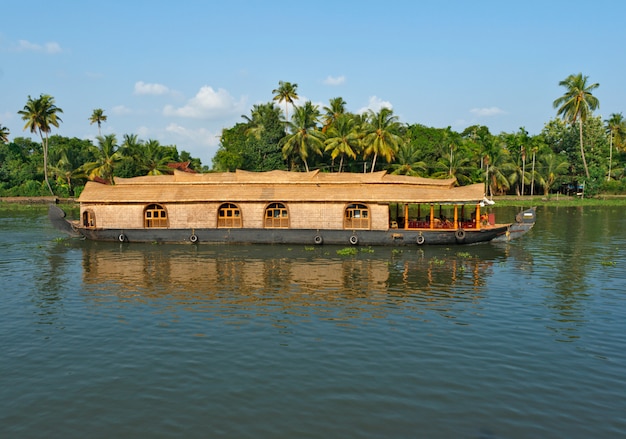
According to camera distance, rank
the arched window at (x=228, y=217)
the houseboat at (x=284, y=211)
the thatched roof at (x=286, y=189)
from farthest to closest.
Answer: the arched window at (x=228, y=217) → the houseboat at (x=284, y=211) → the thatched roof at (x=286, y=189)

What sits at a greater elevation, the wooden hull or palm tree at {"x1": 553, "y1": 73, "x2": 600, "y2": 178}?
palm tree at {"x1": 553, "y1": 73, "x2": 600, "y2": 178}

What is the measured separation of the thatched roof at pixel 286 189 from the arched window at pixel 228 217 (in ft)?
2.34

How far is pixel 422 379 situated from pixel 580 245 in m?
21.4

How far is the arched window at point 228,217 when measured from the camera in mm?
26547

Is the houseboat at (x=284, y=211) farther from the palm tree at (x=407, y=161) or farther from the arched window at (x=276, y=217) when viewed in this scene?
the palm tree at (x=407, y=161)

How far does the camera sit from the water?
805cm

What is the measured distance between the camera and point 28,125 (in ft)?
184

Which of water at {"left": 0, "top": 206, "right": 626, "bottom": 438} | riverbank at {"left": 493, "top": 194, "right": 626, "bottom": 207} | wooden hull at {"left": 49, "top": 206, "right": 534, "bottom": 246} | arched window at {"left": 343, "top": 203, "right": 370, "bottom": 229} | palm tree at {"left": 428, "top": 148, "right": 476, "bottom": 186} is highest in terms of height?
palm tree at {"left": 428, "top": 148, "right": 476, "bottom": 186}

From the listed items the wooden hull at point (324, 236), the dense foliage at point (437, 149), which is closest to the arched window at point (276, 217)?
the wooden hull at point (324, 236)

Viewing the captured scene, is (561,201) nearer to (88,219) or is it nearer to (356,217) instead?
(356,217)

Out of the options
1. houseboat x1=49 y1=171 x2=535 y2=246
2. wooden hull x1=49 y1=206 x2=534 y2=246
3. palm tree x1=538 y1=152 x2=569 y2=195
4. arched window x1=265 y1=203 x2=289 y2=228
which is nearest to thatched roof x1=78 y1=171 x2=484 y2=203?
houseboat x1=49 y1=171 x2=535 y2=246

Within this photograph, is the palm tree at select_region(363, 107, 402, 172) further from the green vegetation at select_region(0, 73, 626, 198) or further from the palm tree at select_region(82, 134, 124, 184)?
the palm tree at select_region(82, 134, 124, 184)

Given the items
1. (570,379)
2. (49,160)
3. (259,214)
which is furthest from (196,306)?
(49,160)

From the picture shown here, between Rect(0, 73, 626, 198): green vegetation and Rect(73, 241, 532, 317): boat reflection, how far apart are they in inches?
1110
